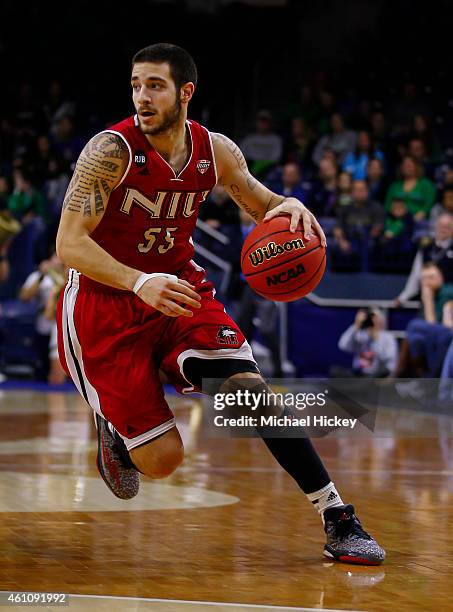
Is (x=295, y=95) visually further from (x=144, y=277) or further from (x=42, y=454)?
(x=144, y=277)

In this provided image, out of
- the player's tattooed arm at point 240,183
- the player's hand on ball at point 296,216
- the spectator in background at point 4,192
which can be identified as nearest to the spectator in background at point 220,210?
the spectator in background at point 4,192

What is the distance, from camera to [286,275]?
4.49 m

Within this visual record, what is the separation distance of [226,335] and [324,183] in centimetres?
894

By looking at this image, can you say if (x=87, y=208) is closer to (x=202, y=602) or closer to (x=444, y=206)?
(x=202, y=602)

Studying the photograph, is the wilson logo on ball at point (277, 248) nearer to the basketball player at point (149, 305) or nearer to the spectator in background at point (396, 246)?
the basketball player at point (149, 305)

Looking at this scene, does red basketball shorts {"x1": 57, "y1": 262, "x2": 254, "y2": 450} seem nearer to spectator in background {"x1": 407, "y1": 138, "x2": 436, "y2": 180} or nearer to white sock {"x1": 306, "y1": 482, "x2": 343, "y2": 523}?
white sock {"x1": 306, "y1": 482, "x2": 343, "y2": 523}

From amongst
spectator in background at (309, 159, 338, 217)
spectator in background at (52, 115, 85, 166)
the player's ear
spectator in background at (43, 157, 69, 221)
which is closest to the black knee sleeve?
the player's ear

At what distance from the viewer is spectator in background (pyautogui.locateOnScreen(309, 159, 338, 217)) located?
42.4ft

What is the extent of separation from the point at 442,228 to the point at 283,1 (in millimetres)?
8378

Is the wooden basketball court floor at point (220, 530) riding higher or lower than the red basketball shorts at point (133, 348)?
lower

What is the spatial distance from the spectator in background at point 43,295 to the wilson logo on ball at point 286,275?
8.30 metres

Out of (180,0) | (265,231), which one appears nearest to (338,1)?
(180,0)

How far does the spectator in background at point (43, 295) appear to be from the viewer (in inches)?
500

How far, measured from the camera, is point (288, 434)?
4363 mm
